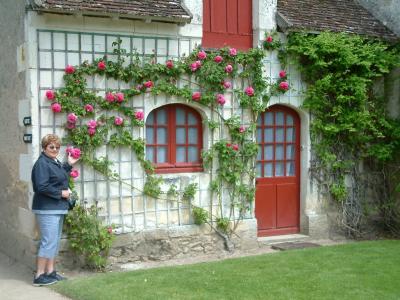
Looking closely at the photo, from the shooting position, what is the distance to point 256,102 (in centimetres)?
923

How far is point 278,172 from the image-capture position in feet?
32.9

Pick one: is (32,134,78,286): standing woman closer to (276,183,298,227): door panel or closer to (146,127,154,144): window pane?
(146,127,154,144): window pane

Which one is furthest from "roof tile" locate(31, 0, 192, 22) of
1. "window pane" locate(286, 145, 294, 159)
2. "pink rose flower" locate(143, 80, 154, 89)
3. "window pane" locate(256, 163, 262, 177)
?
"window pane" locate(286, 145, 294, 159)

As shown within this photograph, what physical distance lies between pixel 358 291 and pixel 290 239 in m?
3.21

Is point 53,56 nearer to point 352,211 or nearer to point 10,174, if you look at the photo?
point 10,174

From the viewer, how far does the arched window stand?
875 centimetres

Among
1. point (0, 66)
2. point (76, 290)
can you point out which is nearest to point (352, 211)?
point (76, 290)

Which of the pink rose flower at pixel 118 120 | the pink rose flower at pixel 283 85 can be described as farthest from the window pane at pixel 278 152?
the pink rose flower at pixel 118 120

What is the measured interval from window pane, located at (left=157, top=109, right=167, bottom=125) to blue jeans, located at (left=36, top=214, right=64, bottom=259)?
7.66 ft

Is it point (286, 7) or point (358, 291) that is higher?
point (286, 7)

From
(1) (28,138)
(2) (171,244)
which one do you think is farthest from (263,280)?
(1) (28,138)

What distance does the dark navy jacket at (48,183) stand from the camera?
6949 mm

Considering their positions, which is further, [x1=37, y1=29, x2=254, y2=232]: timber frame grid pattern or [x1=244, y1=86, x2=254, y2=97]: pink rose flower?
[x1=244, y1=86, x2=254, y2=97]: pink rose flower

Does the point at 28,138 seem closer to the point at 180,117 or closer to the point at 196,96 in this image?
the point at 180,117
